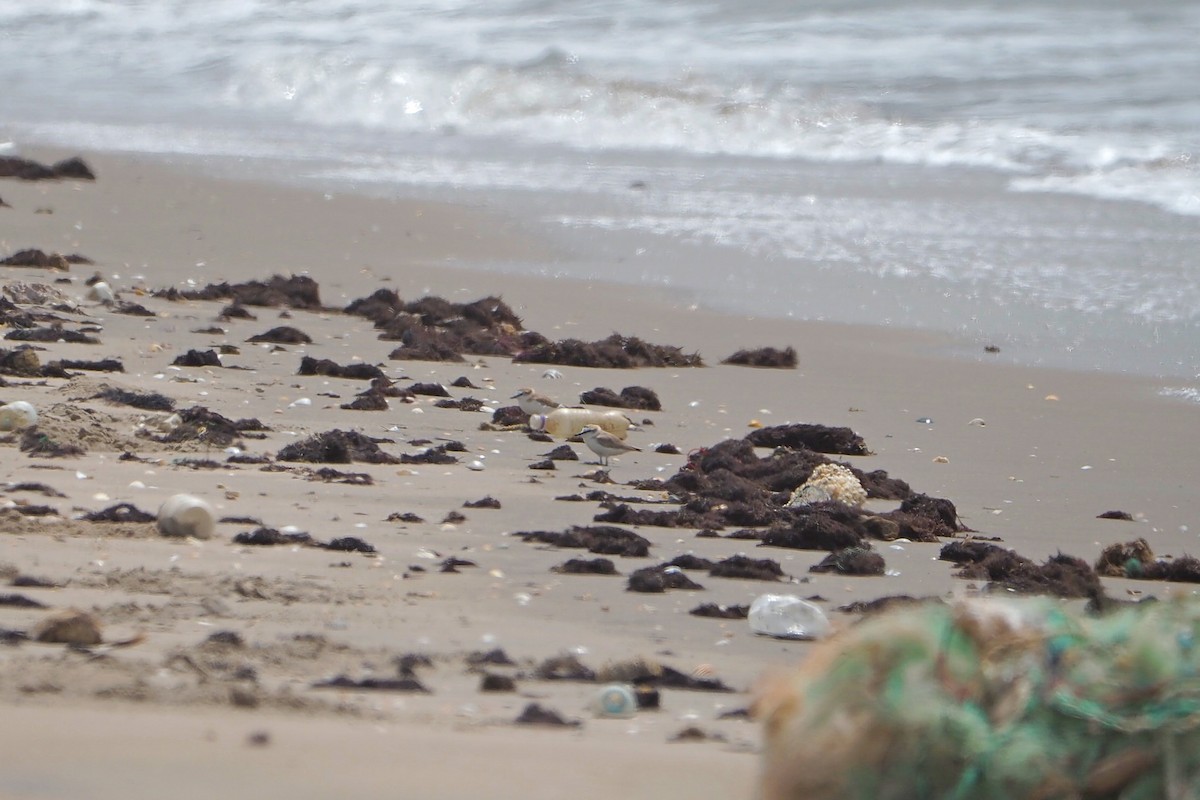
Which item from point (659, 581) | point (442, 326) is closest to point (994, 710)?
point (659, 581)

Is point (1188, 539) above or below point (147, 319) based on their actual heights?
below

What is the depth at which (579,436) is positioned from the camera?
6578 mm

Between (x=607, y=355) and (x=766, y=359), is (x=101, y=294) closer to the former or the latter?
(x=607, y=355)

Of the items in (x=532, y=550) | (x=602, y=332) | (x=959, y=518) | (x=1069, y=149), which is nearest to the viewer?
(x=532, y=550)

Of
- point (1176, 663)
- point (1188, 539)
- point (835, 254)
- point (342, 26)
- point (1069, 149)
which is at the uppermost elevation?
point (342, 26)

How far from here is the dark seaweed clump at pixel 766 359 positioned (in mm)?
9141

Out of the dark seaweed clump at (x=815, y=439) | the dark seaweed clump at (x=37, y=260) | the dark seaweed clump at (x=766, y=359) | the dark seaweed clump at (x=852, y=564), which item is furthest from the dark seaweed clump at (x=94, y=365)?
the dark seaweed clump at (x=852, y=564)

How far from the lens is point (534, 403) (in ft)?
23.4

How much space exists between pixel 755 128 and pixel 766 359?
513 inches

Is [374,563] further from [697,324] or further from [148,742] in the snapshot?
[697,324]

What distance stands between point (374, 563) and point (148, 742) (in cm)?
184

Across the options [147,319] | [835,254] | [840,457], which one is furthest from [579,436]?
[835,254]

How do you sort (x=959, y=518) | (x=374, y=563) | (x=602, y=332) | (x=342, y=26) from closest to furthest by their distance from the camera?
(x=374, y=563), (x=959, y=518), (x=602, y=332), (x=342, y=26)

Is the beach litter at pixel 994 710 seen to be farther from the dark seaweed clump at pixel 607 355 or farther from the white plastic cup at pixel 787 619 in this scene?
the dark seaweed clump at pixel 607 355
